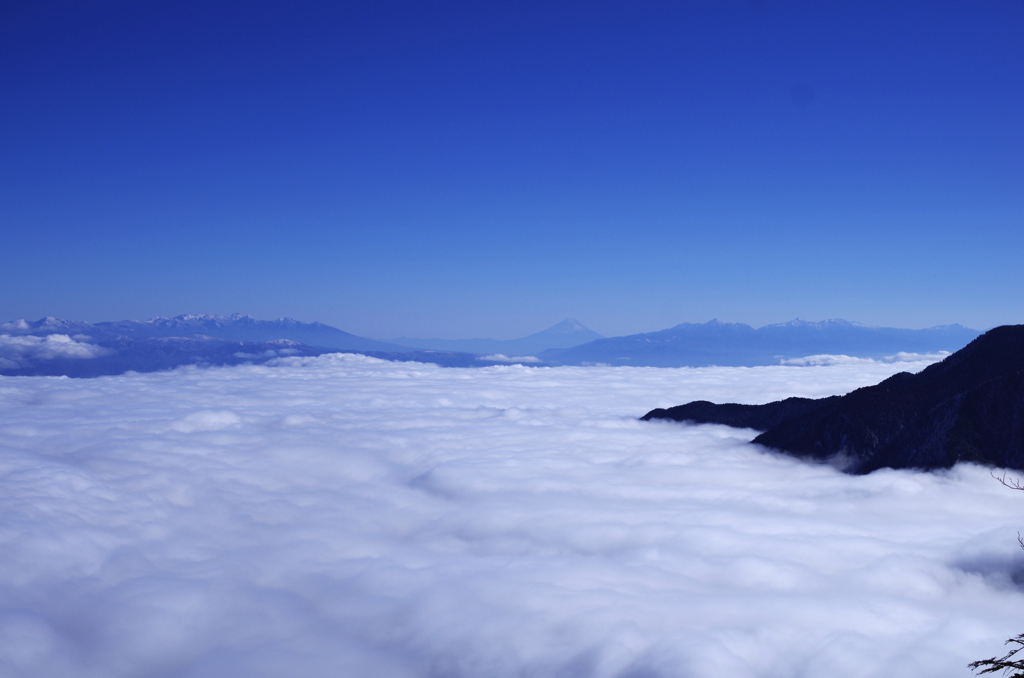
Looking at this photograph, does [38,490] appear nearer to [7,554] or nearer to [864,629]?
[7,554]

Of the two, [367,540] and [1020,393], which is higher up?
[1020,393]

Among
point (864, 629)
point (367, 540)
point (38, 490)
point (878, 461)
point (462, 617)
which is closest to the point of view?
point (864, 629)

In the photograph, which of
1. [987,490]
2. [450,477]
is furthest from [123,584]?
[987,490]

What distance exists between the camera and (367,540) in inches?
6014

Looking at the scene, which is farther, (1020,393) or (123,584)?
(123,584)

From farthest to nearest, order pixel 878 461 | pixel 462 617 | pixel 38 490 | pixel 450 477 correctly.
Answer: pixel 450 477
pixel 38 490
pixel 878 461
pixel 462 617

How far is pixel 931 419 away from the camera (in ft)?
413

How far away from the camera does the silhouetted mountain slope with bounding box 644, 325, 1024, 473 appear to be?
373 ft

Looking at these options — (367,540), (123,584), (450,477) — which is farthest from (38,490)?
(450,477)

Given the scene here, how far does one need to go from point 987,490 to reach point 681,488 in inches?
2647

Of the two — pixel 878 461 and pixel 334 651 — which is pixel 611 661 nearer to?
pixel 334 651

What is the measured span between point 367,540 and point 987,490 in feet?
479

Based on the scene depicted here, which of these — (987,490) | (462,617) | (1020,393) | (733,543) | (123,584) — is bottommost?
(123,584)

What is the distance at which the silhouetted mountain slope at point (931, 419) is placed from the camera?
4473 inches
